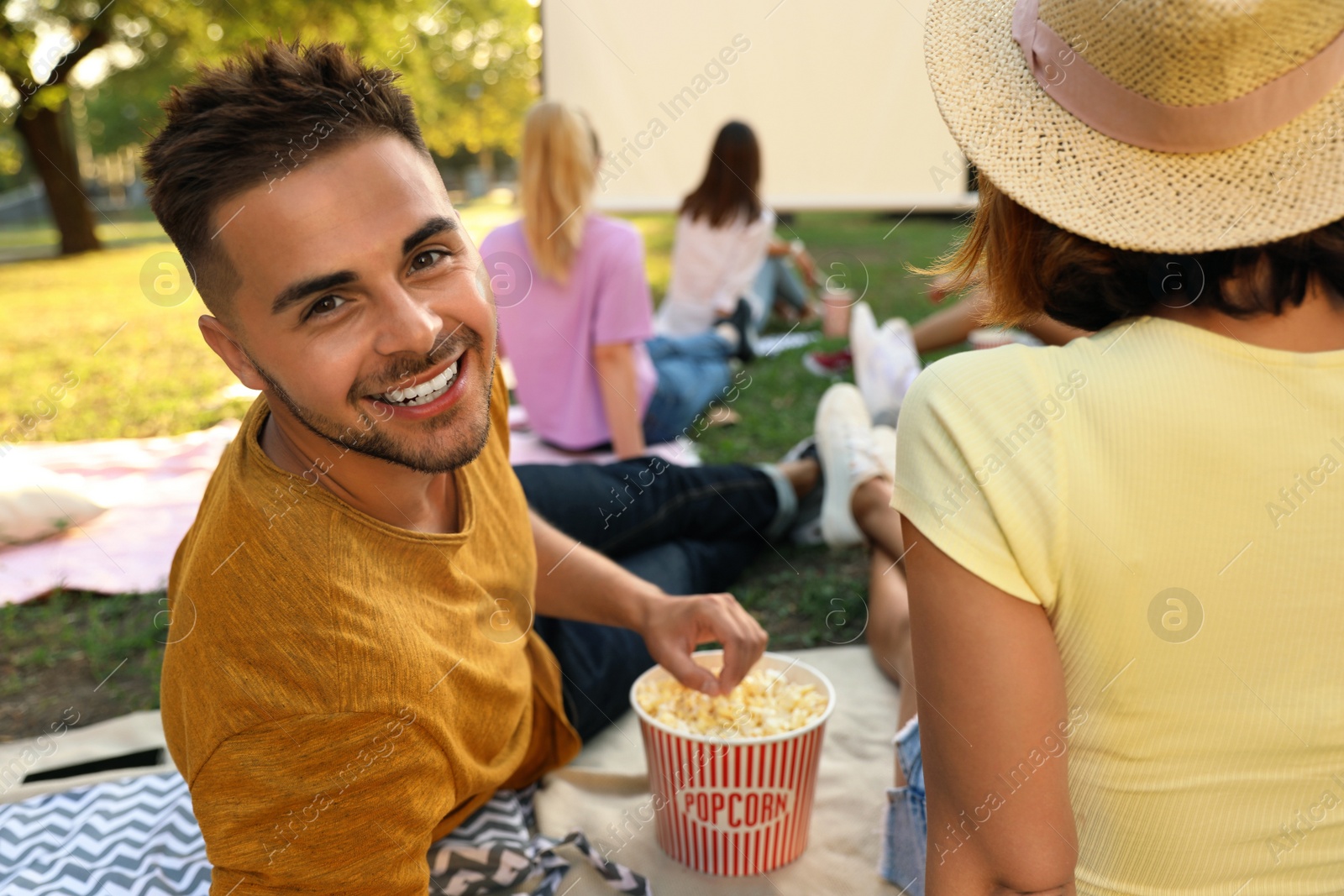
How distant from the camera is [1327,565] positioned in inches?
40.3

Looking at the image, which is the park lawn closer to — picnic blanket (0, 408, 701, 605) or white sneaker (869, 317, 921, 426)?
picnic blanket (0, 408, 701, 605)

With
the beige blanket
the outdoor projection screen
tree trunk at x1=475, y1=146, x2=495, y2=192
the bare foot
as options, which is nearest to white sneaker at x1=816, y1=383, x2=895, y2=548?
the beige blanket

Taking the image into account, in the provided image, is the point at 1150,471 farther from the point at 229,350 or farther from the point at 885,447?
the point at 885,447

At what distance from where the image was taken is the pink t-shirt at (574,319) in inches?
170

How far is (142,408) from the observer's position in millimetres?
5848

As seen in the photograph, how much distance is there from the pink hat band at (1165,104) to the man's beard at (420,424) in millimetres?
922

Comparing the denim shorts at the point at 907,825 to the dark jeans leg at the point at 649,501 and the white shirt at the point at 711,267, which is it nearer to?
the dark jeans leg at the point at 649,501

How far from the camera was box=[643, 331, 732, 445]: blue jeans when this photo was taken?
475cm

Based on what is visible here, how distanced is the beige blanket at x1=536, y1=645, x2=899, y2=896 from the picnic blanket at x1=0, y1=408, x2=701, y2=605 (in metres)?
0.96

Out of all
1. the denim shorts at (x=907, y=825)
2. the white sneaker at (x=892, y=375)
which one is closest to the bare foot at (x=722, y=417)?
the white sneaker at (x=892, y=375)

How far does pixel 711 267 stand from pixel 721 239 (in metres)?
0.21

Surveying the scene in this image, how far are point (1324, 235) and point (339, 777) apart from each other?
4.42ft

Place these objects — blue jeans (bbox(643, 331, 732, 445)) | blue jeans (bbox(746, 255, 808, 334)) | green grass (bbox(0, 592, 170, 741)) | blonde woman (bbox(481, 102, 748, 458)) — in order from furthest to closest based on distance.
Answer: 1. blue jeans (bbox(746, 255, 808, 334))
2. blue jeans (bbox(643, 331, 732, 445))
3. blonde woman (bbox(481, 102, 748, 458))
4. green grass (bbox(0, 592, 170, 741))

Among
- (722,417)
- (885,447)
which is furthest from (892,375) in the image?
(722,417)
